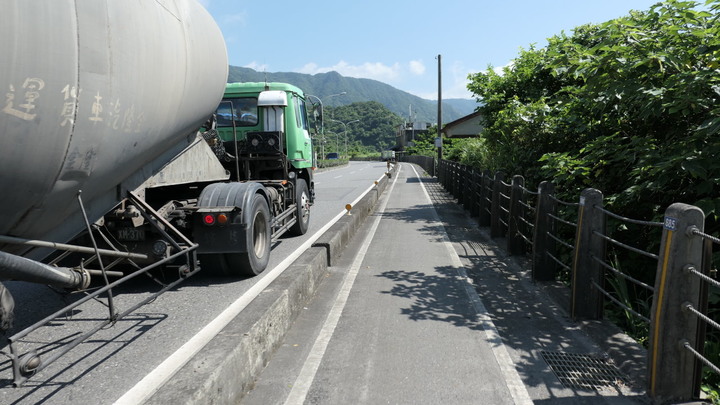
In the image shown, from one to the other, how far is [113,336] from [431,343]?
2824mm

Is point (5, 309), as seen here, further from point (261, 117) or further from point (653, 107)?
point (261, 117)

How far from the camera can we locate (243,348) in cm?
306

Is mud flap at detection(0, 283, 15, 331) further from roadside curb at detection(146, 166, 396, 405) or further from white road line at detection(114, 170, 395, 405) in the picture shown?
roadside curb at detection(146, 166, 396, 405)

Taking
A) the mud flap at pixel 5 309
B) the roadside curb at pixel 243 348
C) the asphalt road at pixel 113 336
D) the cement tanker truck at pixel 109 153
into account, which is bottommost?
the asphalt road at pixel 113 336

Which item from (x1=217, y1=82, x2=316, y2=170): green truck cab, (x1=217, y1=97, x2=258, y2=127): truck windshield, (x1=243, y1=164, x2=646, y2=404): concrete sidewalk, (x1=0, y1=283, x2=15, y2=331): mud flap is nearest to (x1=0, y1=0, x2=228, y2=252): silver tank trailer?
(x1=0, y1=283, x2=15, y2=331): mud flap

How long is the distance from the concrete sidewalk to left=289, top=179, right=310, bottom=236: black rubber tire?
2.11 meters

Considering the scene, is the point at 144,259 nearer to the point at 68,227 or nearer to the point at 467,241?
the point at 68,227

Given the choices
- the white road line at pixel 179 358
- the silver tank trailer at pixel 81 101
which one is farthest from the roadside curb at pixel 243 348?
the silver tank trailer at pixel 81 101

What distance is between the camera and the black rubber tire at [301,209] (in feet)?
28.6

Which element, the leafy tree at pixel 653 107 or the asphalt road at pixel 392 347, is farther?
the leafy tree at pixel 653 107

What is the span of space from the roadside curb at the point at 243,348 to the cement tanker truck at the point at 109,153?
2.55 feet

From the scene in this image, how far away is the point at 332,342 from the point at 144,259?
1.98m

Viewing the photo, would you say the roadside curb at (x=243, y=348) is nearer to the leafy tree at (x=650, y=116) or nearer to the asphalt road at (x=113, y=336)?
the asphalt road at (x=113, y=336)

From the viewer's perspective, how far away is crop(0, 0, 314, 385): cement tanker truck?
254cm
